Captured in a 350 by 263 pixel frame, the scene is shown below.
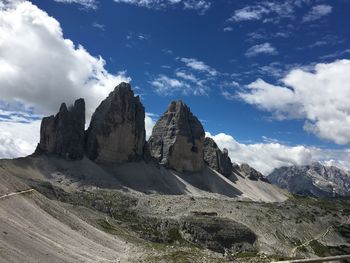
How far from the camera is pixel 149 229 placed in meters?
130

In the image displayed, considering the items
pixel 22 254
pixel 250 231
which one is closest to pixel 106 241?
pixel 22 254

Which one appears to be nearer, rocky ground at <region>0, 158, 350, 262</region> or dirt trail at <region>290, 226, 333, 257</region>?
rocky ground at <region>0, 158, 350, 262</region>

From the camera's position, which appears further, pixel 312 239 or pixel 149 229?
pixel 312 239

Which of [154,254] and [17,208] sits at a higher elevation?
[17,208]

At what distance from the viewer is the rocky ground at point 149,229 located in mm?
61156

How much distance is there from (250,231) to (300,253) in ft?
56.4

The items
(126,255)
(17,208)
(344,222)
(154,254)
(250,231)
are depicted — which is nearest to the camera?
(17,208)

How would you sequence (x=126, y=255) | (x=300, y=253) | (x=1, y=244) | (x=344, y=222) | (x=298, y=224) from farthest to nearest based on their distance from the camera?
(x=344, y=222) < (x=298, y=224) < (x=300, y=253) < (x=126, y=255) < (x=1, y=244)

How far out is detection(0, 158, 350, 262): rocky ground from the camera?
61.2m

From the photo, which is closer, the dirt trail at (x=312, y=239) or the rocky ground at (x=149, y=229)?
the rocky ground at (x=149, y=229)

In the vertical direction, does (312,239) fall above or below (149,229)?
above

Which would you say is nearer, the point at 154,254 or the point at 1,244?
the point at 1,244

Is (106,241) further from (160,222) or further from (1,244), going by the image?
(160,222)

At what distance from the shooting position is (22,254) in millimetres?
47156
